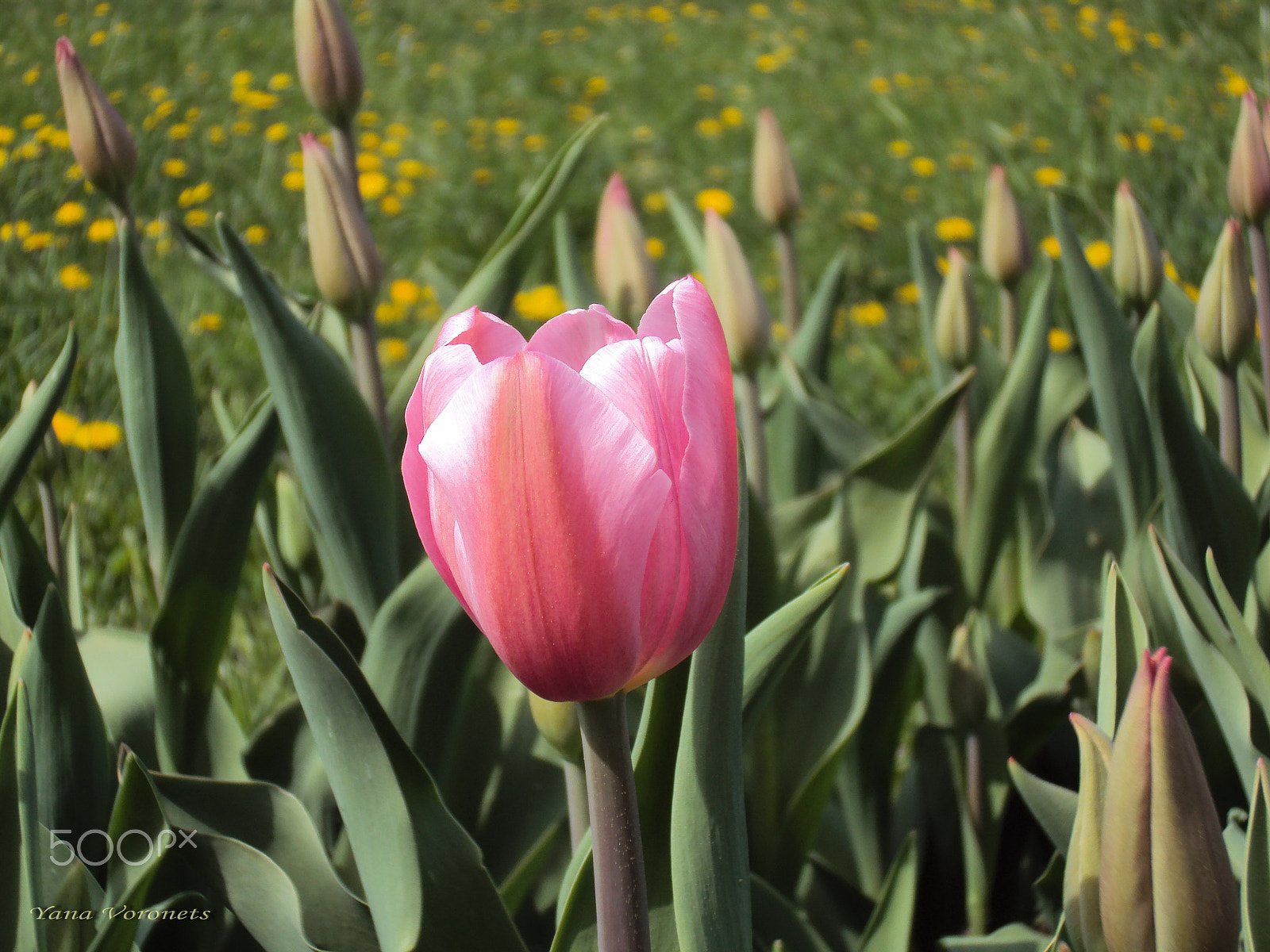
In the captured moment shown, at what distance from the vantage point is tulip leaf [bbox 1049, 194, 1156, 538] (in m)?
1.08

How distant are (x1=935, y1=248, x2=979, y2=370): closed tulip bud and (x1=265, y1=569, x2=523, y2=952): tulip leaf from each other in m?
0.89

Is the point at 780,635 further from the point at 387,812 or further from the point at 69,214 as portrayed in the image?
the point at 69,214

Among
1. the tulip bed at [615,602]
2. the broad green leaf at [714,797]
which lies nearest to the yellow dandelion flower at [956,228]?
the tulip bed at [615,602]

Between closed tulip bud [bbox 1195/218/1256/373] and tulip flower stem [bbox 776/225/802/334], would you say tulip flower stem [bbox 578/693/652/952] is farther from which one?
tulip flower stem [bbox 776/225/802/334]

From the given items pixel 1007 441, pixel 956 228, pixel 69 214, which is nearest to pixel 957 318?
pixel 1007 441

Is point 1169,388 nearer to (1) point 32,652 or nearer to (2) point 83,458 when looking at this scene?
(1) point 32,652

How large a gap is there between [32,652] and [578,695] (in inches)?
20.4

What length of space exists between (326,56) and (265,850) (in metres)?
0.72

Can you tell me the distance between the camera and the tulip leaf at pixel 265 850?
0.79 m

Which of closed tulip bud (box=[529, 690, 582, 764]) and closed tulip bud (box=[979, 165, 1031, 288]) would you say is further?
closed tulip bud (box=[979, 165, 1031, 288])

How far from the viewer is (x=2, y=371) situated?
153 cm

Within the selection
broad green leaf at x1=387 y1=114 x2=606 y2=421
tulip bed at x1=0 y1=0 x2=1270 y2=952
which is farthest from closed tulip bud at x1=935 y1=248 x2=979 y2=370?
broad green leaf at x1=387 y1=114 x2=606 y2=421

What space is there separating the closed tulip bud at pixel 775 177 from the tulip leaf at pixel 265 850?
93cm

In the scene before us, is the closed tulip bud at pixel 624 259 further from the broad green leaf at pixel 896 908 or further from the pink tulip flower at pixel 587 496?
the pink tulip flower at pixel 587 496
